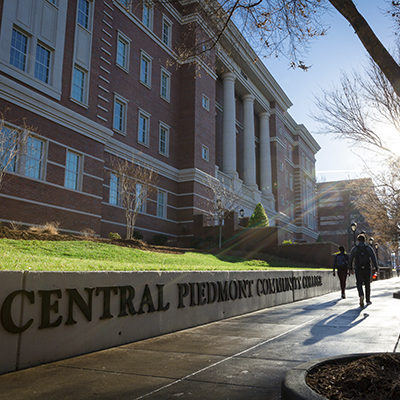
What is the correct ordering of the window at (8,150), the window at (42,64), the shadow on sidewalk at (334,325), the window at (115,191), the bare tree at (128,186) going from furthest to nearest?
the window at (115,191)
the bare tree at (128,186)
the window at (42,64)
the window at (8,150)
the shadow on sidewalk at (334,325)

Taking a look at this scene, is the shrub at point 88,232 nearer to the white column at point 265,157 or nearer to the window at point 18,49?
the window at point 18,49

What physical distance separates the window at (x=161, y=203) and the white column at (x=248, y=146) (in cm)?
1705

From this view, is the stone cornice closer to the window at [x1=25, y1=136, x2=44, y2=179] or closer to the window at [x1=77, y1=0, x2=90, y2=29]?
the window at [x1=25, y1=136, x2=44, y2=179]

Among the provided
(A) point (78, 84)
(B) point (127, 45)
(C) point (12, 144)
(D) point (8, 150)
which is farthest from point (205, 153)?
(D) point (8, 150)

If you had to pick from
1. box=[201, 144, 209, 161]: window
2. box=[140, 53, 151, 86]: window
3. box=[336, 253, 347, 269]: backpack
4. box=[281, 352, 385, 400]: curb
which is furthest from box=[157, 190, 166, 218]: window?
box=[281, 352, 385, 400]: curb

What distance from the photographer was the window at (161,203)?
1129 inches

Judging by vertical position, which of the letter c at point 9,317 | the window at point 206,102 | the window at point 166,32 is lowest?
the letter c at point 9,317

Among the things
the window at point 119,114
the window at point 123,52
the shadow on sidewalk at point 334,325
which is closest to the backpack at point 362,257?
the shadow on sidewalk at point 334,325

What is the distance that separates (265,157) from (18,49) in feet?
117

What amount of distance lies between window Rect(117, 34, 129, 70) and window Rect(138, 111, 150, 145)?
11.2 ft

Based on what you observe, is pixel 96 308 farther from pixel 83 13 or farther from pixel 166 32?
pixel 166 32

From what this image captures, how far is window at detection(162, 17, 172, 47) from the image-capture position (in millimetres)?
31500

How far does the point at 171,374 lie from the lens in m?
4.53


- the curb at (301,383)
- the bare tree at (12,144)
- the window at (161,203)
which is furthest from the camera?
the window at (161,203)
